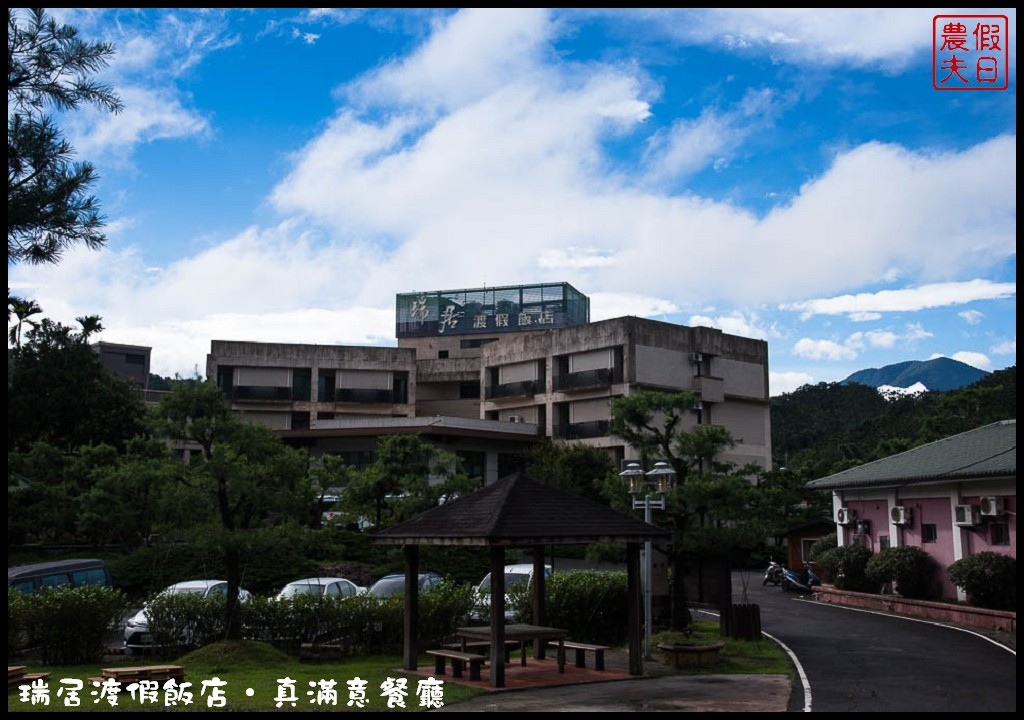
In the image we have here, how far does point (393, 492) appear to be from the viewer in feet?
115

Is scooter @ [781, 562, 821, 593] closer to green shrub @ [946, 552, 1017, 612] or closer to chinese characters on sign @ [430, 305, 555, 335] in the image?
green shrub @ [946, 552, 1017, 612]

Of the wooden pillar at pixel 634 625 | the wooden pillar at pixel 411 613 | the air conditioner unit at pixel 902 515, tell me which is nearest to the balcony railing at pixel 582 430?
the air conditioner unit at pixel 902 515

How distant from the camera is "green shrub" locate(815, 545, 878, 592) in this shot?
2823 cm

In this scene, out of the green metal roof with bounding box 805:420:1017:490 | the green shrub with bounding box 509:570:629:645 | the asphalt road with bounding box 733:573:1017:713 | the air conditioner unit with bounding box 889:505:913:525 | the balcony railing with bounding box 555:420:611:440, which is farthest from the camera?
the balcony railing with bounding box 555:420:611:440

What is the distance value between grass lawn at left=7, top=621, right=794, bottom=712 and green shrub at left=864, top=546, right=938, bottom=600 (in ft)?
26.1

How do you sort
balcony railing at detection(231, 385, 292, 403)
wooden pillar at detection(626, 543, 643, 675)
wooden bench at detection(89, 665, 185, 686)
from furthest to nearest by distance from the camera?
balcony railing at detection(231, 385, 292, 403)
wooden pillar at detection(626, 543, 643, 675)
wooden bench at detection(89, 665, 185, 686)

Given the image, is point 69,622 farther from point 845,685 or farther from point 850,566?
point 850,566

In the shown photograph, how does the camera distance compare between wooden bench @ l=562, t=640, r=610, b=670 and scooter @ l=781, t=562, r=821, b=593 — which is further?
scooter @ l=781, t=562, r=821, b=593

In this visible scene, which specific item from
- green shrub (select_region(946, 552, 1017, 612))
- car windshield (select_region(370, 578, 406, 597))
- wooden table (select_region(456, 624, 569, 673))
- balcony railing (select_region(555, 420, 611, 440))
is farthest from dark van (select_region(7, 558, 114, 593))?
balcony railing (select_region(555, 420, 611, 440))

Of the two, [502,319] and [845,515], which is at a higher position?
[502,319]

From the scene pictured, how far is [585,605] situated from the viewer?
1966 centimetres

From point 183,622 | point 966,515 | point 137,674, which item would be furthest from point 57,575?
point 966,515

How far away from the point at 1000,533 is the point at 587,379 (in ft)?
89.2

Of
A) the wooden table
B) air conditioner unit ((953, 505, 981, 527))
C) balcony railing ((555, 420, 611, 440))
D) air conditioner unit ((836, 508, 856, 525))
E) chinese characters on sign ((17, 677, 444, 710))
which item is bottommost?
chinese characters on sign ((17, 677, 444, 710))
